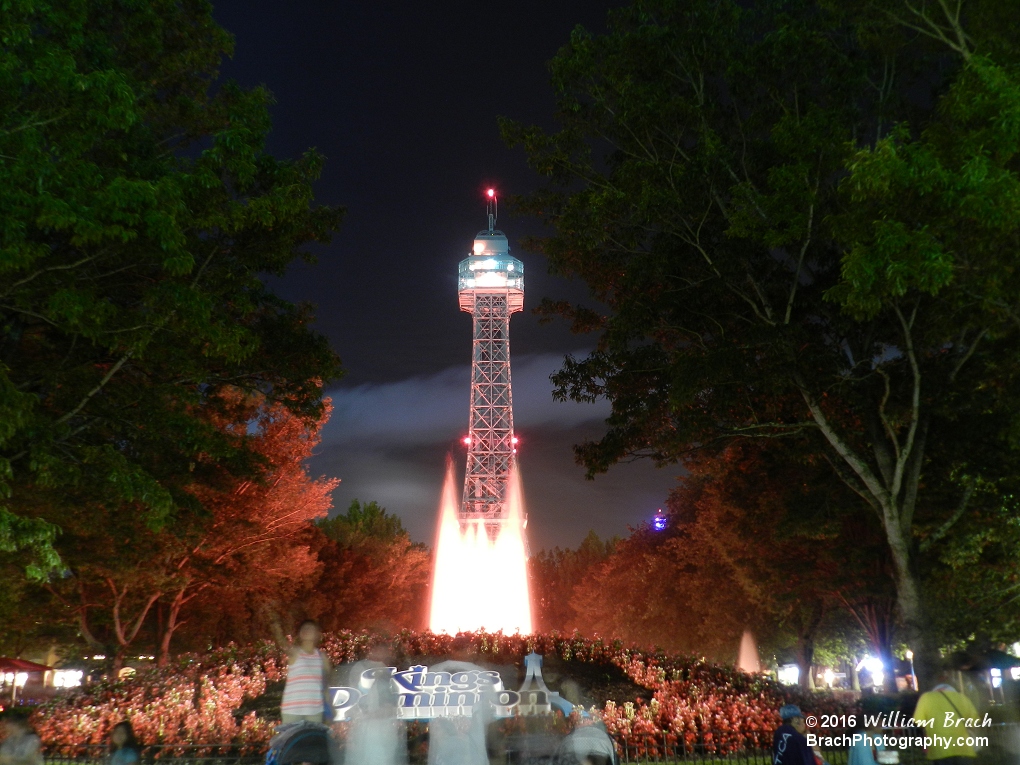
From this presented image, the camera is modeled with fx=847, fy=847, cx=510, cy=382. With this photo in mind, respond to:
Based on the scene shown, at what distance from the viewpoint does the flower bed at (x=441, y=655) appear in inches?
562

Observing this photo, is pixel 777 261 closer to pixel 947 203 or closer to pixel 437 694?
pixel 947 203

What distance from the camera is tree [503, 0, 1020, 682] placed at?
1338cm

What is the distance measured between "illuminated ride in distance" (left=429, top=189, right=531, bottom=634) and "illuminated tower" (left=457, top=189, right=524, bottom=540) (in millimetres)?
71

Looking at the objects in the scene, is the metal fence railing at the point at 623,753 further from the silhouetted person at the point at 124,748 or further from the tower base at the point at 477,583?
the tower base at the point at 477,583

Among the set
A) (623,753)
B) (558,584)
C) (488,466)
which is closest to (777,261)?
(623,753)

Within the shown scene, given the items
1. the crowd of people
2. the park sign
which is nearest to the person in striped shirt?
the crowd of people

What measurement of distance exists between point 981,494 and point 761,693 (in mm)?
6513

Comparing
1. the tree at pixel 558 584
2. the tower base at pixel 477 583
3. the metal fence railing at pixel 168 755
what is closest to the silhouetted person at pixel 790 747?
the metal fence railing at pixel 168 755

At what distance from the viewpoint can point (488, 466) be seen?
6181 centimetres

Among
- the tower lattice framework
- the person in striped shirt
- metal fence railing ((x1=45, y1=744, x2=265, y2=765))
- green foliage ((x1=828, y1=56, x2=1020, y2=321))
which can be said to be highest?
the tower lattice framework

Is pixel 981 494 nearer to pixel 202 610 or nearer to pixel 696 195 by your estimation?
pixel 696 195

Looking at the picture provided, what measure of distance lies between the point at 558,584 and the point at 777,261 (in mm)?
73718

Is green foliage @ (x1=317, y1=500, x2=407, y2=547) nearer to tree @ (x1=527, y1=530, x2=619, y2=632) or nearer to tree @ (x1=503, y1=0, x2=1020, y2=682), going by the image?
tree @ (x1=527, y1=530, x2=619, y2=632)

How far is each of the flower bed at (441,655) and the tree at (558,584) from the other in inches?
2440
